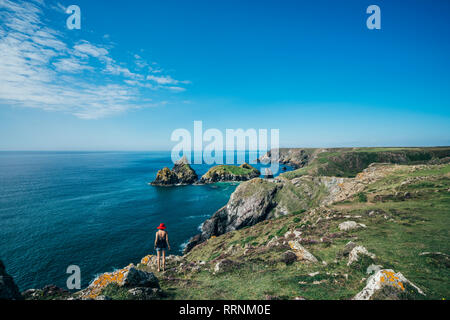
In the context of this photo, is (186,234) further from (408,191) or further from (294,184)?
(408,191)

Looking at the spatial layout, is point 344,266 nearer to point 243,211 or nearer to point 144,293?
point 144,293

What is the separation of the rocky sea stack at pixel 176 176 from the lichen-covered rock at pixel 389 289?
4553 inches

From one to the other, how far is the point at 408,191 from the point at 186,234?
5229cm

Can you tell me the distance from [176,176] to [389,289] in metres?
120

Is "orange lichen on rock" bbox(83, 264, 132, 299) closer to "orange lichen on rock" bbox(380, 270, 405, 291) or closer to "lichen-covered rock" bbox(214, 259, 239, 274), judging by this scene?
"lichen-covered rock" bbox(214, 259, 239, 274)

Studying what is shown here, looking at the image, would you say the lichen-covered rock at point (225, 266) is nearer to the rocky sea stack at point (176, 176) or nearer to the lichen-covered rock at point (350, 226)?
the lichen-covered rock at point (350, 226)

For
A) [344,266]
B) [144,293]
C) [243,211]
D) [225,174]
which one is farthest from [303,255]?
[225,174]

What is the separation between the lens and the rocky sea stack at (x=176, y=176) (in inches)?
4505

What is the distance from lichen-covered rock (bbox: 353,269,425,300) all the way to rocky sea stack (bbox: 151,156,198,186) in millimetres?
115658

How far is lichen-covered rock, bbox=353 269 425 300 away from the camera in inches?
283
